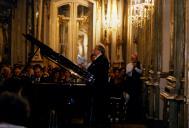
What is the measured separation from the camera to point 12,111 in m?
2.24

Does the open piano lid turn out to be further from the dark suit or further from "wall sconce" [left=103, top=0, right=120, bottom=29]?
"wall sconce" [left=103, top=0, right=120, bottom=29]

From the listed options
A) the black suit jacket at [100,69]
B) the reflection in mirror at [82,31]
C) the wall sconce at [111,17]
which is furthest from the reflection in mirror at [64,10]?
the black suit jacket at [100,69]

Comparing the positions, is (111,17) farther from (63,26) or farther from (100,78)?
(100,78)

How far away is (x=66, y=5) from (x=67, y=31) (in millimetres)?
875

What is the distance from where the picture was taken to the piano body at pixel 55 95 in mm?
8834

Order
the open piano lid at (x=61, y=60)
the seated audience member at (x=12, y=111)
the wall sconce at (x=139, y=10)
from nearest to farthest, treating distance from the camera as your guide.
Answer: the seated audience member at (x=12, y=111) → the open piano lid at (x=61, y=60) → the wall sconce at (x=139, y=10)

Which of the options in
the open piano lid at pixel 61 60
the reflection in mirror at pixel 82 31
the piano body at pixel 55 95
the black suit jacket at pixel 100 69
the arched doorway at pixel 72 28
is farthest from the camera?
the reflection in mirror at pixel 82 31

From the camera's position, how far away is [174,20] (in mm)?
7992

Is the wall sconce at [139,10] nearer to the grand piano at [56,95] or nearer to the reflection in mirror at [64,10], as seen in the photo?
the reflection in mirror at [64,10]

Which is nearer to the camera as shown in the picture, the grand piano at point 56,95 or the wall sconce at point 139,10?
the grand piano at point 56,95

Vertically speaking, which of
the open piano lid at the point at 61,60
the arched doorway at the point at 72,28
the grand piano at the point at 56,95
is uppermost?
the arched doorway at the point at 72,28

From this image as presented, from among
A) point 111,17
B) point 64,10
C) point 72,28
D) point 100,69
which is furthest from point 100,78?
point 64,10

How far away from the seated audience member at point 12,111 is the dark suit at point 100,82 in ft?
25.9

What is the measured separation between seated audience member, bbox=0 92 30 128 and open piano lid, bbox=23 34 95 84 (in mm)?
6686
